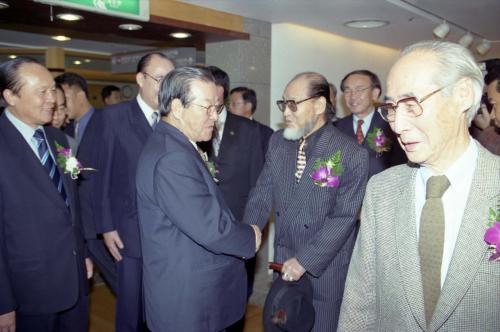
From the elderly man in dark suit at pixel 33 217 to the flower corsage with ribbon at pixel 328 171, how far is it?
4.76 ft

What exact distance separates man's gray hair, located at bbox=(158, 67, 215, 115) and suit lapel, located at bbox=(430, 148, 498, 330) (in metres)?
1.31

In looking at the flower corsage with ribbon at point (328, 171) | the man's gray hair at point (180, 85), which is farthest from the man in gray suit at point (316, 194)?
the man's gray hair at point (180, 85)

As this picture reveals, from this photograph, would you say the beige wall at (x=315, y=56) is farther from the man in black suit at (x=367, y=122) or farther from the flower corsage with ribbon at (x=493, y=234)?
the flower corsage with ribbon at (x=493, y=234)

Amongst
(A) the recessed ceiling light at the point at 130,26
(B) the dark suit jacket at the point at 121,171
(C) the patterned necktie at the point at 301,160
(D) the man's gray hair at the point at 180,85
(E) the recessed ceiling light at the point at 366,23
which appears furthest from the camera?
(E) the recessed ceiling light at the point at 366,23

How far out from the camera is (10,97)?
91.4 inches

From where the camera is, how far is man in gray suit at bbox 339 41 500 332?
1.23 meters

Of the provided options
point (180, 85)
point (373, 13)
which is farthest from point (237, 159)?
point (373, 13)

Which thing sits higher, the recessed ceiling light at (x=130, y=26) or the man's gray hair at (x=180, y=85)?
the recessed ceiling light at (x=130, y=26)

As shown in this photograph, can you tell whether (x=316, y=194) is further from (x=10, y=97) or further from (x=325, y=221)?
(x=10, y=97)

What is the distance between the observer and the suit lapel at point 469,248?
1.22 meters

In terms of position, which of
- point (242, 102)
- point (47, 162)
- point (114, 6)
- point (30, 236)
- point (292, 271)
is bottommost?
point (292, 271)

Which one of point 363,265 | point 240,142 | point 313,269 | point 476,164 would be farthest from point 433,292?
point 240,142

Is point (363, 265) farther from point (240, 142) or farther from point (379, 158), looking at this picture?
point (379, 158)

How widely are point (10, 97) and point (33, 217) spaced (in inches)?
26.5
